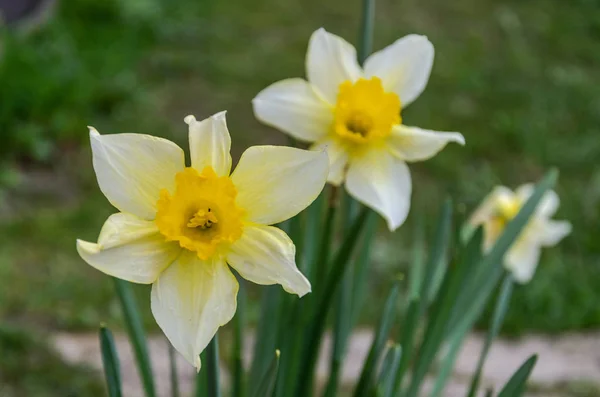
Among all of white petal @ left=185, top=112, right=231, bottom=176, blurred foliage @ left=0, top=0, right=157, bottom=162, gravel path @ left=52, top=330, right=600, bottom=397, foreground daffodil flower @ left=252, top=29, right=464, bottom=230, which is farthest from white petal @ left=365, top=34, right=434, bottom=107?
blurred foliage @ left=0, top=0, right=157, bottom=162

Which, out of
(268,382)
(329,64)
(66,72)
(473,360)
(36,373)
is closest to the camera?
(268,382)

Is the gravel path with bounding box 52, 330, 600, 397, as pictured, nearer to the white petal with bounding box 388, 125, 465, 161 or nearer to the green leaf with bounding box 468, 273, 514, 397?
the green leaf with bounding box 468, 273, 514, 397

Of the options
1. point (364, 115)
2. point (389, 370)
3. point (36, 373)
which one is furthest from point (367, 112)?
point (36, 373)

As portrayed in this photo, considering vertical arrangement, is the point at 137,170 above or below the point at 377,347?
above

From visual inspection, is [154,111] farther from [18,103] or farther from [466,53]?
[466,53]

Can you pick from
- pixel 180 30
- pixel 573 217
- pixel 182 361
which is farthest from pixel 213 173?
pixel 180 30

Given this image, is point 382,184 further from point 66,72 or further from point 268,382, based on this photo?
point 66,72
